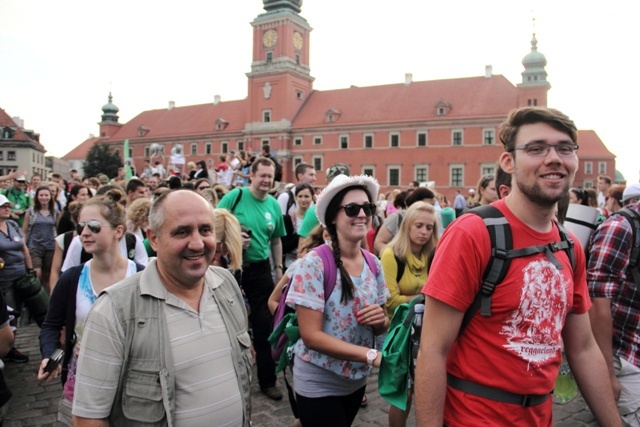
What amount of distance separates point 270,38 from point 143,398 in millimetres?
65317

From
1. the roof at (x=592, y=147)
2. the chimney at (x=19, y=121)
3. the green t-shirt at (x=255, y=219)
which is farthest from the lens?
the roof at (x=592, y=147)

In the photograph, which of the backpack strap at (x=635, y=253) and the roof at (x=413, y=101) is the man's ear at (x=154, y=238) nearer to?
the backpack strap at (x=635, y=253)

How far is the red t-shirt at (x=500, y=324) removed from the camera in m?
1.99

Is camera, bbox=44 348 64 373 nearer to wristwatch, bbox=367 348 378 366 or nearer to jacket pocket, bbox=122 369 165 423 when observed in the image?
jacket pocket, bbox=122 369 165 423

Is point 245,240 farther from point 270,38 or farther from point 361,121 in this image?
point 270,38

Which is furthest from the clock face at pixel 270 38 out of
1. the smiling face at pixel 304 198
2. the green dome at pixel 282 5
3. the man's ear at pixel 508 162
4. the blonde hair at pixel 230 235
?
the man's ear at pixel 508 162

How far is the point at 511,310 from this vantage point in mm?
2018

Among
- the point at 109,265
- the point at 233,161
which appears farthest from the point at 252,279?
the point at 233,161

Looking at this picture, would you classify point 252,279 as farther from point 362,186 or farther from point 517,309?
point 517,309

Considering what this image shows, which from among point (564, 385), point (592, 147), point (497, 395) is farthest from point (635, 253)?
point (592, 147)

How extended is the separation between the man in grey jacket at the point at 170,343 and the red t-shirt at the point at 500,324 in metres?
0.96

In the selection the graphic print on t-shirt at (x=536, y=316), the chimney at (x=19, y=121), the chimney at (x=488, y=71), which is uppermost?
the chimney at (x=488, y=71)

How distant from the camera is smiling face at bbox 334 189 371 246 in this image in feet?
10.1

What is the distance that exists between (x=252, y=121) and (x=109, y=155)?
21.3m
